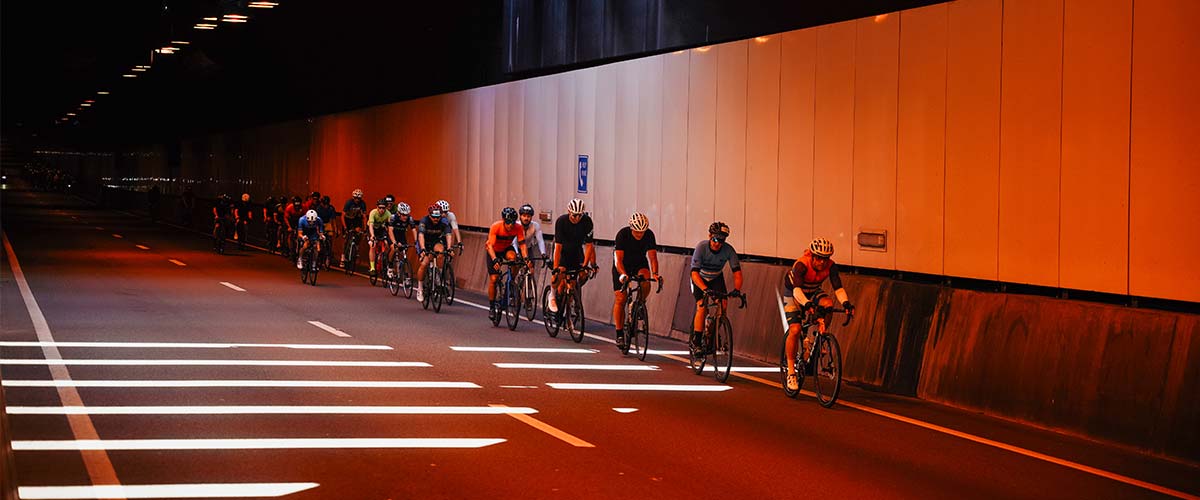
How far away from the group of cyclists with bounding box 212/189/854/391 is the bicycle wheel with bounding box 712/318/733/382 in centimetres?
37

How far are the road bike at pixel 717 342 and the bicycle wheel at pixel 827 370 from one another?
1.61 meters

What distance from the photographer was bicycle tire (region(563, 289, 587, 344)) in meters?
19.7

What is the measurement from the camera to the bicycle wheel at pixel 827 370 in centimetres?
1359

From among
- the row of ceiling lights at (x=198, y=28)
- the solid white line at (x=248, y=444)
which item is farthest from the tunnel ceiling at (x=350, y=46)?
the solid white line at (x=248, y=444)

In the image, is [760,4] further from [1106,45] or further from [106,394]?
[106,394]

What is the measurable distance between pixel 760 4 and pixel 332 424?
11594 millimetres

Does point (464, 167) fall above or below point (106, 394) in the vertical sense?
above

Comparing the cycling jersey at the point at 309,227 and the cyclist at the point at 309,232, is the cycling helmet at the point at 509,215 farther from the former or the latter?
the cycling jersey at the point at 309,227

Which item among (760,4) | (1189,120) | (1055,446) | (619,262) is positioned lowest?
(1055,446)

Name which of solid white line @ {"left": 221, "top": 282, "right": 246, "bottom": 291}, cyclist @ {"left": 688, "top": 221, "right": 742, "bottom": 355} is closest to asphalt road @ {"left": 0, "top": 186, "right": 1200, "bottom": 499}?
cyclist @ {"left": 688, "top": 221, "right": 742, "bottom": 355}

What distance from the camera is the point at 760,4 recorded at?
21.1 meters

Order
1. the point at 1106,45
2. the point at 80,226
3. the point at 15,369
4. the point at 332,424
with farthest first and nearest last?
1. the point at 80,226
2. the point at 15,369
3. the point at 1106,45
4. the point at 332,424

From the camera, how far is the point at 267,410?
1246 centimetres

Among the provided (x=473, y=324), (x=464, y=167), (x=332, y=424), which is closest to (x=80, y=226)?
(x=464, y=167)
